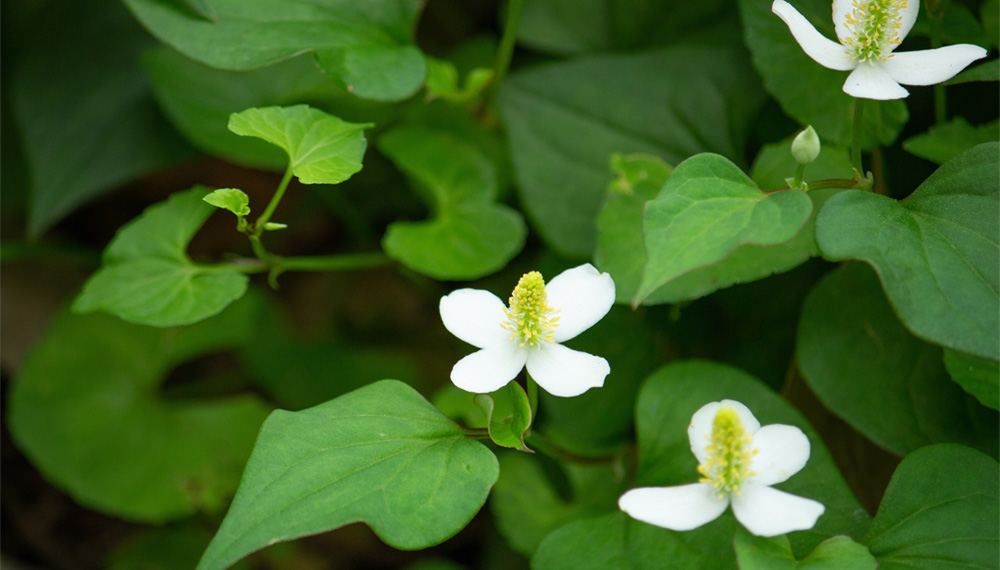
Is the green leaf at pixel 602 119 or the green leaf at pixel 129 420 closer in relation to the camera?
the green leaf at pixel 602 119

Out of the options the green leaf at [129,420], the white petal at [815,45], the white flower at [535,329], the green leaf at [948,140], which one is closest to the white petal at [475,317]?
→ the white flower at [535,329]

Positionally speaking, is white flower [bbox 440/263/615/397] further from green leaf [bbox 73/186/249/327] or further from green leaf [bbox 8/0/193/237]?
green leaf [bbox 8/0/193/237]

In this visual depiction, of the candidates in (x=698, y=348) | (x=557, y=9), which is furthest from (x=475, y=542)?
(x=557, y=9)

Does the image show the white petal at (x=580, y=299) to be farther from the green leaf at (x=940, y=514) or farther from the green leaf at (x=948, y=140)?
the green leaf at (x=948, y=140)

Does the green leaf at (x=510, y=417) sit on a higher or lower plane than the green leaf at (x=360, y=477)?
higher

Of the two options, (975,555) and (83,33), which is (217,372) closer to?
(83,33)

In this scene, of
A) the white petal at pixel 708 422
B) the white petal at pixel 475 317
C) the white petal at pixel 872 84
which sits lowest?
the white petal at pixel 475 317
